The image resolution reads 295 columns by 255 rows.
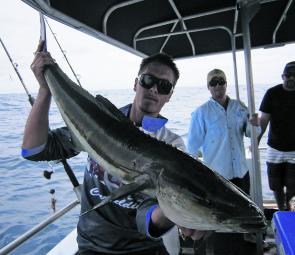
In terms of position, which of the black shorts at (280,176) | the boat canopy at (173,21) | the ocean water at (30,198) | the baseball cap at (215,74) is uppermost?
the boat canopy at (173,21)

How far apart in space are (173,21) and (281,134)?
223 centimetres

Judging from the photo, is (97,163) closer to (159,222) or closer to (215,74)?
(159,222)

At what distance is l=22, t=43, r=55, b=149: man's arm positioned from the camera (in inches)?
69.9

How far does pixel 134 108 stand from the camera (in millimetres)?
2070

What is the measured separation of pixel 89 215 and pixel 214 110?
107 inches

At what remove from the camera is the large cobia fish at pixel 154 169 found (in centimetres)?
103

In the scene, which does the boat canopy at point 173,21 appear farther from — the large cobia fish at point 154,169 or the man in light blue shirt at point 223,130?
the large cobia fish at point 154,169

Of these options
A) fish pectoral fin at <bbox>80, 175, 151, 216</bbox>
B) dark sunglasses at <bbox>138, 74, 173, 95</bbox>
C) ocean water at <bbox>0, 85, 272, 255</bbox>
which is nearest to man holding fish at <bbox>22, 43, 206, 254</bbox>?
dark sunglasses at <bbox>138, 74, 173, 95</bbox>

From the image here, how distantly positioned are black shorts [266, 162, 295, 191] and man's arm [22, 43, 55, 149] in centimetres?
366

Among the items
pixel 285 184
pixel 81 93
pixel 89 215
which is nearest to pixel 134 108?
pixel 81 93

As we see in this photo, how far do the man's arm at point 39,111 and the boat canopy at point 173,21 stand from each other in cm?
54

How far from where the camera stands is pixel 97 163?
174 centimetres

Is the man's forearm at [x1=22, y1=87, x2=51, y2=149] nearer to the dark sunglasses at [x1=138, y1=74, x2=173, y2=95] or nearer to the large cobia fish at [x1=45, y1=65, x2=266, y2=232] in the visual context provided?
the large cobia fish at [x1=45, y1=65, x2=266, y2=232]

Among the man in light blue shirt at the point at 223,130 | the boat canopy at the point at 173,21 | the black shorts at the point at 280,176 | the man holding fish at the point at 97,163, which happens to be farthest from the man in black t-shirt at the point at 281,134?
the man holding fish at the point at 97,163
